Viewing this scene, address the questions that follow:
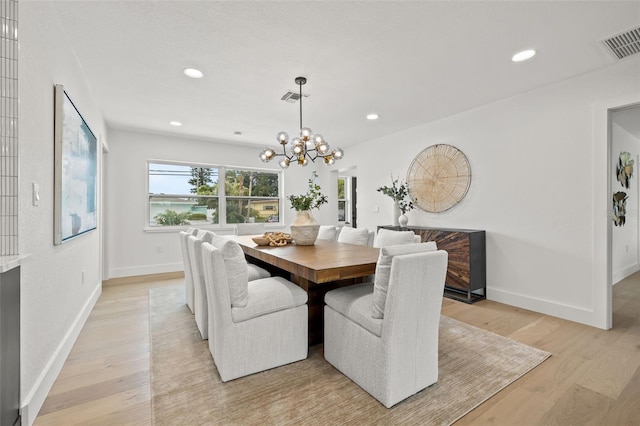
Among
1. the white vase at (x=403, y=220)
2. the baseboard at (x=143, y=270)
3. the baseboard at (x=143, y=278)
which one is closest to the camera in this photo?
the white vase at (x=403, y=220)

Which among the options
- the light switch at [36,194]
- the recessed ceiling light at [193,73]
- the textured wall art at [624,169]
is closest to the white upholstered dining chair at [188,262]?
the light switch at [36,194]

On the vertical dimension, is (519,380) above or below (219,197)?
below

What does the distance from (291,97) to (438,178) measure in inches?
95.2

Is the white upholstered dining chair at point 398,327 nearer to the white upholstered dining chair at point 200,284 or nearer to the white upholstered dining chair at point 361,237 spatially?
→ the white upholstered dining chair at point 200,284

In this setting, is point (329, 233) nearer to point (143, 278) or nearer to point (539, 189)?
point (539, 189)

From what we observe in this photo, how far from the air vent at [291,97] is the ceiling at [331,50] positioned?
0.25 feet

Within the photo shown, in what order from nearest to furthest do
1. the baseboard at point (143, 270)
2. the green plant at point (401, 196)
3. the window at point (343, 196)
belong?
the green plant at point (401, 196) → the baseboard at point (143, 270) → the window at point (343, 196)

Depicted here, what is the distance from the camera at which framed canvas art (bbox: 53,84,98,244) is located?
2.05 metres

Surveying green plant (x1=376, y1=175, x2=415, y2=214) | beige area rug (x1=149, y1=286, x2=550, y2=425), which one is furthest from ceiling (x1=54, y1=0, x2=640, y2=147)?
beige area rug (x1=149, y1=286, x2=550, y2=425)

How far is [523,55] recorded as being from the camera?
2.54 meters

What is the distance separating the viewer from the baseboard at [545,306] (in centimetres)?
291

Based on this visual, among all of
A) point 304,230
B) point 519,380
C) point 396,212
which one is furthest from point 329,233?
point 519,380

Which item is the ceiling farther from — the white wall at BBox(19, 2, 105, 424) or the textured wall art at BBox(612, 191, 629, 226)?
the textured wall art at BBox(612, 191, 629, 226)

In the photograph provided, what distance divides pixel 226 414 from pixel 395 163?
439cm
